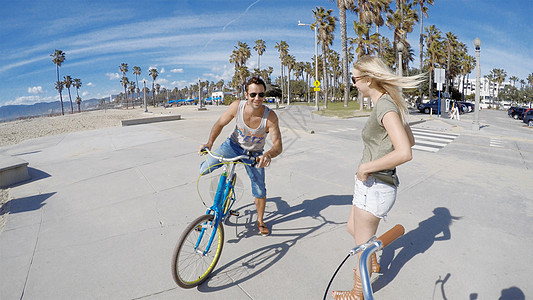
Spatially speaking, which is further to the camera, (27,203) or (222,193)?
(27,203)

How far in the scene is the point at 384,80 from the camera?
206 cm

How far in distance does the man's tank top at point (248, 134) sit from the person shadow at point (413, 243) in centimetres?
187

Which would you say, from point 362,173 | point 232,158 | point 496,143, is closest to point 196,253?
point 232,158

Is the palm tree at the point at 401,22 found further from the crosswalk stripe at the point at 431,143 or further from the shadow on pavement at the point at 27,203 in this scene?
the shadow on pavement at the point at 27,203

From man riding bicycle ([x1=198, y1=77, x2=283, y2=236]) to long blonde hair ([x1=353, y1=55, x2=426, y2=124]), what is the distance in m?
1.25

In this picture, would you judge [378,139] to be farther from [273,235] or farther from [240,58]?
[240,58]

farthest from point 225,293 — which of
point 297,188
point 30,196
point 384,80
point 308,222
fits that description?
point 30,196

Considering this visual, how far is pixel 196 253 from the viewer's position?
2752mm

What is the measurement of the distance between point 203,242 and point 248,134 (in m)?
1.27

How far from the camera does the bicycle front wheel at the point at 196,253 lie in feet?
8.46

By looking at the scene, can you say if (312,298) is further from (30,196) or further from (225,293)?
(30,196)

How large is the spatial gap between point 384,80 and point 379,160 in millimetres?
586

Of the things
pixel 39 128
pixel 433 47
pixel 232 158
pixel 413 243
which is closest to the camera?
pixel 232 158

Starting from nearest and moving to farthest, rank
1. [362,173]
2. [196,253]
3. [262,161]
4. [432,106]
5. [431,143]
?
1. [362,173]
2. [196,253]
3. [262,161]
4. [431,143]
5. [432,106]
